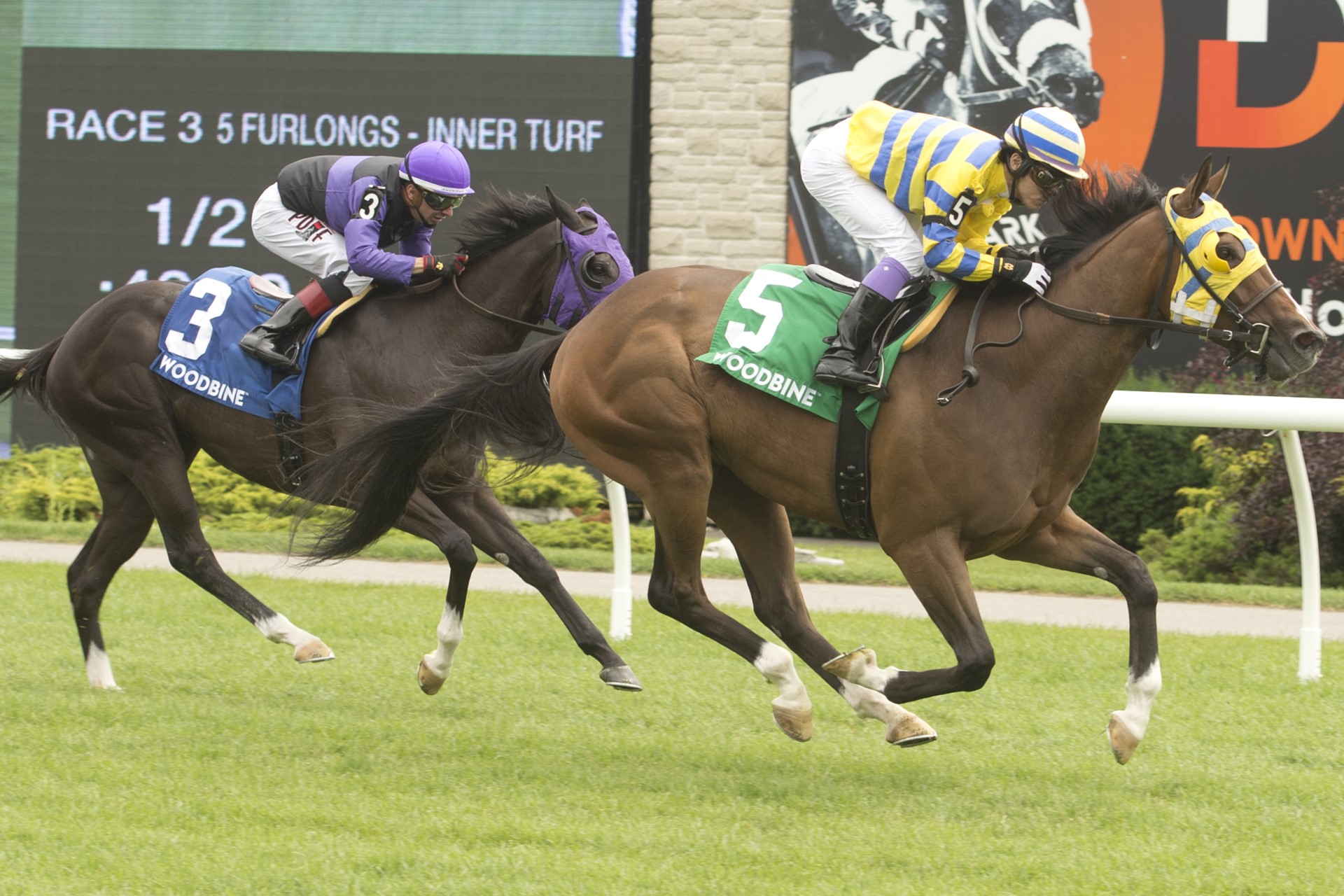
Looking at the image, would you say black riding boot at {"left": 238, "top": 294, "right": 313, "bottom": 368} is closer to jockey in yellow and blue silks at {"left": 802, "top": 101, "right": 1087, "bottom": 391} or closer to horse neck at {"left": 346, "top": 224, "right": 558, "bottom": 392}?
horse neck at {"left": 346, "top": 224, "right": 558, "bottom": 392}

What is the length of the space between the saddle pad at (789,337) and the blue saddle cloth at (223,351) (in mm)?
1830

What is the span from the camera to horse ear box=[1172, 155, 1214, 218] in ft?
13.7

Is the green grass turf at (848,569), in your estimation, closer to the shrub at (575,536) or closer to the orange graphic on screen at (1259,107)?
the shrub at (575,536)

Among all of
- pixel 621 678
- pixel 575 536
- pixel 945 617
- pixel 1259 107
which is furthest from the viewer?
pixel 1259 107

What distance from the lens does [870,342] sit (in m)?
4.54

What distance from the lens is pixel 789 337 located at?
463 cm

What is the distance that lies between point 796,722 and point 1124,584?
1060mm

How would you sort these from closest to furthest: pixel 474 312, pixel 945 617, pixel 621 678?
pixel 945 617 → pixel 621 678 → pixel 474 312

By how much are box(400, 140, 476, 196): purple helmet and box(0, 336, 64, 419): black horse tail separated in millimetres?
1693

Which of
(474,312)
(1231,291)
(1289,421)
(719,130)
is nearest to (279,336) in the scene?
(474,312)

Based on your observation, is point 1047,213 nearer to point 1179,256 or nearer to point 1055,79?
point 1055,79

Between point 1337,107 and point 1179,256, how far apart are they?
7.41 metres

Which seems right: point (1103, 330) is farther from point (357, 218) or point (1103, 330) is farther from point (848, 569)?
point (848, 569)

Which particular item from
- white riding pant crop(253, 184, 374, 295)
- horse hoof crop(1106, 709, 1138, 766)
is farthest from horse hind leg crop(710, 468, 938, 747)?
white riding pant crop(253, 184, 374, 295)
